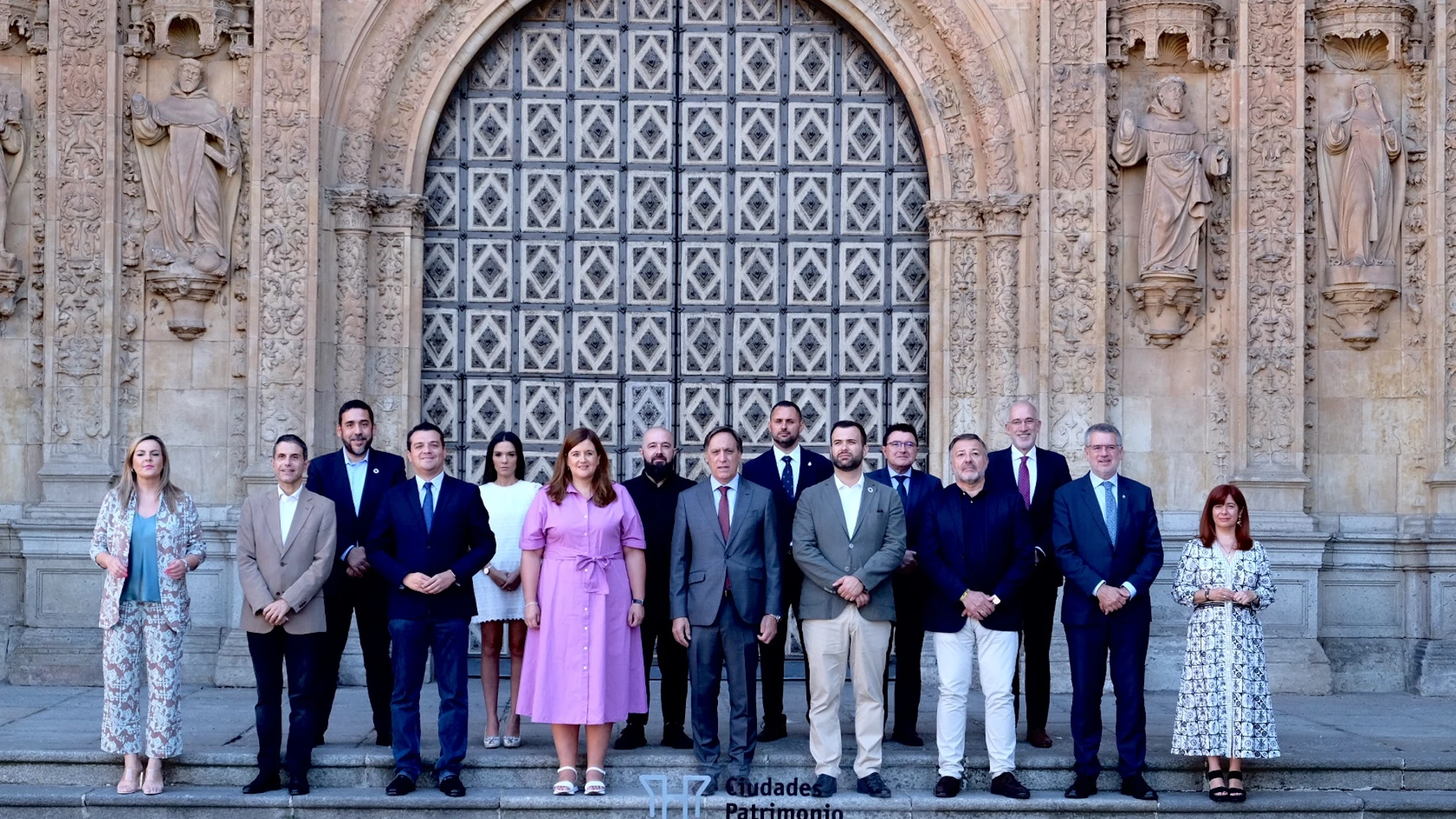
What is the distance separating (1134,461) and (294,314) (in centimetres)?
656

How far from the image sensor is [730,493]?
9.24 m

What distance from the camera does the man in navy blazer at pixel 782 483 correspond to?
379 inches

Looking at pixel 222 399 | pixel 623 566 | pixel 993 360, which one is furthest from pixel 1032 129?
pixel 222 399

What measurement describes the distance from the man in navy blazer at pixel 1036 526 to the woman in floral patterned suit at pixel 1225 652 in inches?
34.4

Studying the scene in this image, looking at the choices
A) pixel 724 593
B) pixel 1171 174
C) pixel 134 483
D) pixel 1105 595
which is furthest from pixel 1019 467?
pixel 134 483

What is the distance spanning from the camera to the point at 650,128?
527 inches

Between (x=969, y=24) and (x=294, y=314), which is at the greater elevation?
(x=969, y=24)

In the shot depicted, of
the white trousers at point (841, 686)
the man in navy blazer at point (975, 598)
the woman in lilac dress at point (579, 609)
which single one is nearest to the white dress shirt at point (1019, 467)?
the man in navy blazer at point (975, 598)

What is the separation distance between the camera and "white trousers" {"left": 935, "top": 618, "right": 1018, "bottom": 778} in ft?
29.5

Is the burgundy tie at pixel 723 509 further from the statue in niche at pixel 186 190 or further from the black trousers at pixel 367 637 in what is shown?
the statue in niche at pixel 186 190

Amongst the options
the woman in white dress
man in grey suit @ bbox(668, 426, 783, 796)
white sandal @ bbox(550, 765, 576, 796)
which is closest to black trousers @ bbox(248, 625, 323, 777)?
the woman in white dress

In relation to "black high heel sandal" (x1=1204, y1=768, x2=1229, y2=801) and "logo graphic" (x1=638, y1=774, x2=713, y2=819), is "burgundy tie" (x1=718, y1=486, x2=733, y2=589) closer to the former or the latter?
"logo graphic" (x1=638, y1=774, x2=713, y2=819)

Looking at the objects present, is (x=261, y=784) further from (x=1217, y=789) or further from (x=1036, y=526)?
(x=1217, y=789)

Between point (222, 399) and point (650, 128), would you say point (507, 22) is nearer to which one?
point (650, 128)
